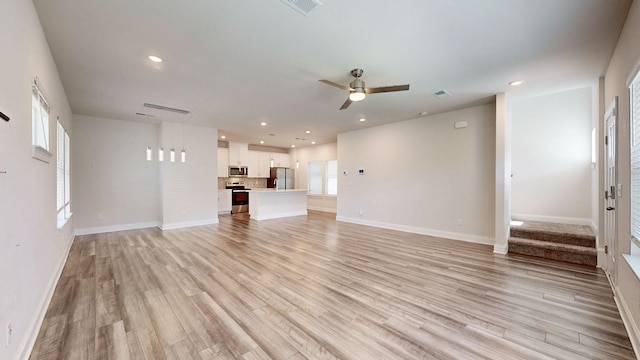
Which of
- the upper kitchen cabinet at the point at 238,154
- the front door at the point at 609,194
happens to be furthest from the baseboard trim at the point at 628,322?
the upper kitchen cabinet at the point at 238,154

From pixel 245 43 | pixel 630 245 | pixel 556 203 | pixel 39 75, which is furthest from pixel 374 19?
pixel 556 203

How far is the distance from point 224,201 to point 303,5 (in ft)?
27.1

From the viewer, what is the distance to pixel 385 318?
2.35 m

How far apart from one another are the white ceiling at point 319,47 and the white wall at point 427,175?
3.00ft

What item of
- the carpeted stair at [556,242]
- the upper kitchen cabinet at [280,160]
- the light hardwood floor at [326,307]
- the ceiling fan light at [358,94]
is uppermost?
the ceiling fan light at [358,94]

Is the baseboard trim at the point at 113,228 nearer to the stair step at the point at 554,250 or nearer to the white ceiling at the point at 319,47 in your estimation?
the white ceiling at the point at 319,47

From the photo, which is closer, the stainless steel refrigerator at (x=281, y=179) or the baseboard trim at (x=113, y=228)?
the baseboard trim at (x=113, y=228)

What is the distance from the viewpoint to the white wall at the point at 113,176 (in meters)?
5.84

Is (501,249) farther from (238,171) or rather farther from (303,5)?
(238,171)

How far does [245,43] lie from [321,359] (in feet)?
10.2

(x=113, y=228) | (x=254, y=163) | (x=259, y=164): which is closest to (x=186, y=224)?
(x=113, y=228)

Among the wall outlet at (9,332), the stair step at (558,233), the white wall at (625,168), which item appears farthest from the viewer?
the stair step at (558,233)

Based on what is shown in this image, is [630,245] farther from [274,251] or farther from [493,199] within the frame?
[274,251]

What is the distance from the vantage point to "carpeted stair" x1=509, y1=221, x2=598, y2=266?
12.7 ft
